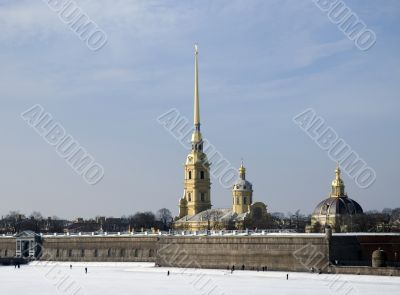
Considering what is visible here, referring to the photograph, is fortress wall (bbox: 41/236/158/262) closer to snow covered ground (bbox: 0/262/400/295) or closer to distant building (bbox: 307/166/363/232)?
snow covered ground (bbox: 0/262/400/295)

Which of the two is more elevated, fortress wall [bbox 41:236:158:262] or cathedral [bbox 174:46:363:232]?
cathedral [bbox 174:46:363:232]

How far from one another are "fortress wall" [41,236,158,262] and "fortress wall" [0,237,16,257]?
563cm

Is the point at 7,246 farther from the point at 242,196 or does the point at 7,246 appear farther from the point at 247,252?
the point at 242,196

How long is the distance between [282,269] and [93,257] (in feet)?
83.5

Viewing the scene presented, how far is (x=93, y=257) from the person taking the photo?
3275 inches

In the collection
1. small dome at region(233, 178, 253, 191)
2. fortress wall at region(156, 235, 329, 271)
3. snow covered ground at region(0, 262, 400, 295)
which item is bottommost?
snow covered ground at region(0, 262, 400, 295)

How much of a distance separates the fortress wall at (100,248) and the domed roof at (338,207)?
36.0 meters

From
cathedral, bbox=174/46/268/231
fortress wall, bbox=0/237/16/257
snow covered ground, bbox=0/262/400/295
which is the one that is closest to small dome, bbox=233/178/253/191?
cathedral, bbox=174/46/268/231

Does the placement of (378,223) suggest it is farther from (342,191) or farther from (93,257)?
(93,257)

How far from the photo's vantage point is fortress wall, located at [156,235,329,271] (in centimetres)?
6222

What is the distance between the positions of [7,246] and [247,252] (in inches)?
1414

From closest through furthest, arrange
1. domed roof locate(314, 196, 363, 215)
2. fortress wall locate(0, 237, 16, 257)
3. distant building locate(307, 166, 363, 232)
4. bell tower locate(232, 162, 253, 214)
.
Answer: fortress wall locate(0, 237, 16, 257)
distant building locate(307, 166, 363, 232)
domed roof locate(314, 196, 363, 215)
bell tower locate(232, 162, 253, 214)

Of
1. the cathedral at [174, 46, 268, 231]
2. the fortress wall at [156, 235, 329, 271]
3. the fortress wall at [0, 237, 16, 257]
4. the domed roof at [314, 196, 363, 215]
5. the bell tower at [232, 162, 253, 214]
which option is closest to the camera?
the fortress wall at [156, 235, 329, 271]

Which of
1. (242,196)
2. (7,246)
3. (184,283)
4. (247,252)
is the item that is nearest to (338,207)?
(242,196)
